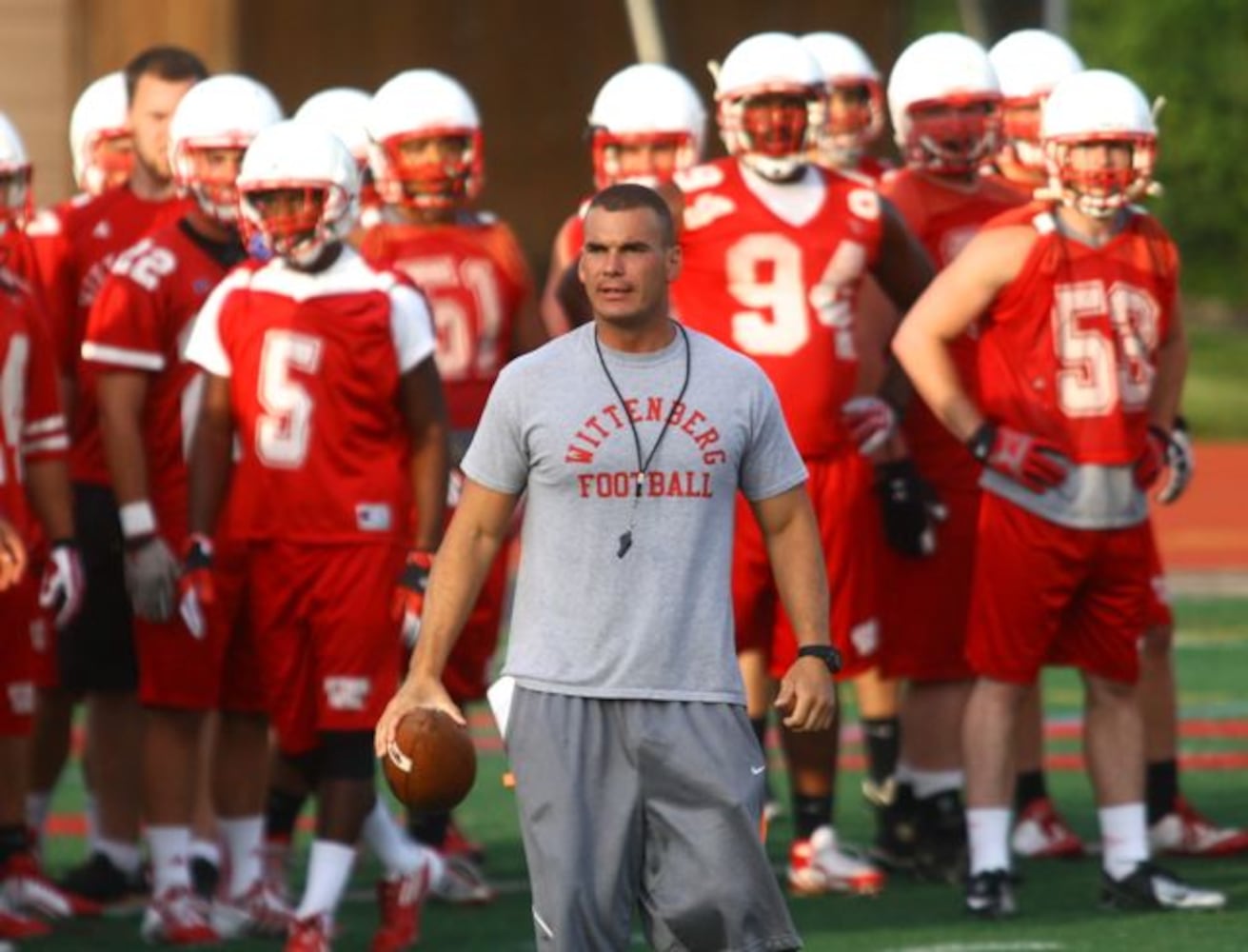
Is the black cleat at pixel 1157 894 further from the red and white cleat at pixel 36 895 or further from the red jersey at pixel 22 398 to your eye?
the red jersey at pixel 22 398

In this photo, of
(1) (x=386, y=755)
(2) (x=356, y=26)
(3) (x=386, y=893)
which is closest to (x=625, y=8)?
(2) (x=356, y=26)

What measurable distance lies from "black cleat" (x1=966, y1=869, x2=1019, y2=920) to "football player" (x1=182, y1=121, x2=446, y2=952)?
1.51m

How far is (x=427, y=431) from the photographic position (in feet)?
29.6

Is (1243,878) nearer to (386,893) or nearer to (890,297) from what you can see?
(890,297)

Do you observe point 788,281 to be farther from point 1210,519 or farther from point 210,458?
point 1210,519

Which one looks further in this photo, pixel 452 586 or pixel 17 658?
pixel 17 658

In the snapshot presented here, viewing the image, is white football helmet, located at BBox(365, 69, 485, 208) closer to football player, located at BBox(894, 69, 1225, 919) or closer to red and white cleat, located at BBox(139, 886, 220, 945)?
football player, located at BBox(894, 69, 1225, 919)

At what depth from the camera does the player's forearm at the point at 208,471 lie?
9.02 meters

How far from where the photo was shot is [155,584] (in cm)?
927

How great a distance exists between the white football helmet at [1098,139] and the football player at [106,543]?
245 centimetres

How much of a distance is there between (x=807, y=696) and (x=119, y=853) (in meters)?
3.66

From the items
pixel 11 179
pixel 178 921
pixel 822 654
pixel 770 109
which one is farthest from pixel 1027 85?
pixel 822 654

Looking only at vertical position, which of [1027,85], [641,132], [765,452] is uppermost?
[1027,85]

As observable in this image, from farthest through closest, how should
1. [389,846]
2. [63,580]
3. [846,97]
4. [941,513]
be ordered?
[846,97] → [941,513] → [389,846] → [63,580]
